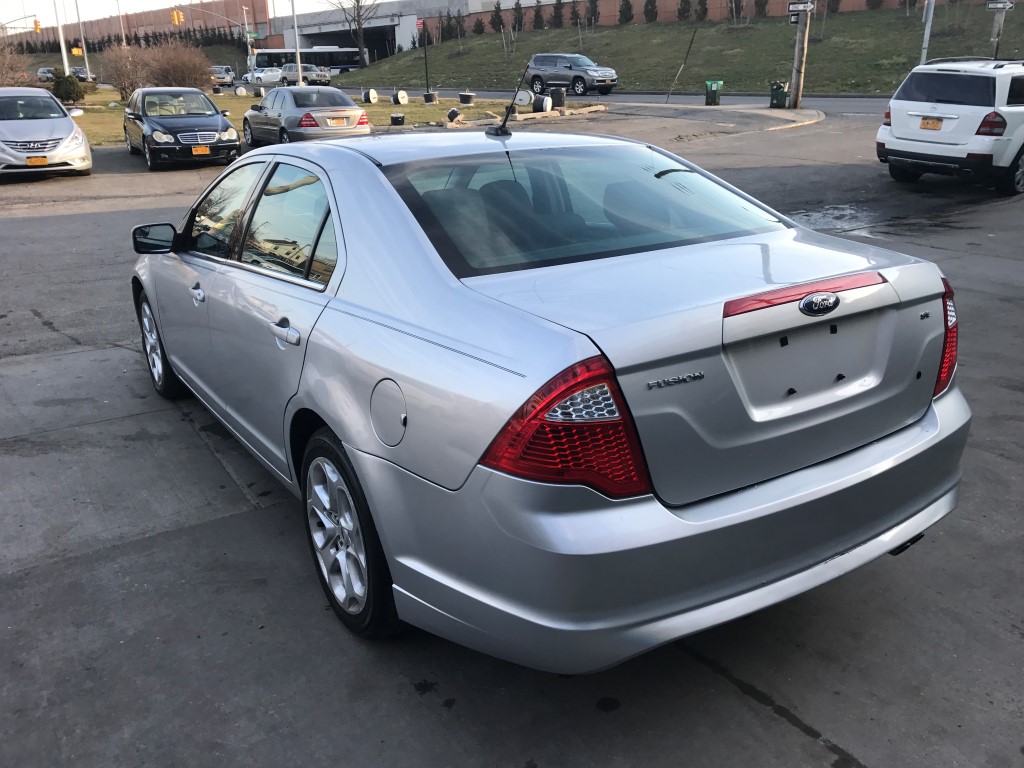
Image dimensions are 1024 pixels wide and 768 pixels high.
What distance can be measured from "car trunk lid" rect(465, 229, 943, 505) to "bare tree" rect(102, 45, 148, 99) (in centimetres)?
3546

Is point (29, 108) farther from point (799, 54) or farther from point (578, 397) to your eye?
point (799, 54)

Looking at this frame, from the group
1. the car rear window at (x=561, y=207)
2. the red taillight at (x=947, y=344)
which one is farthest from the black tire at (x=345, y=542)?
the red taillight at (x=947, y=344)

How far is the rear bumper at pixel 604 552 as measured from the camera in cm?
221

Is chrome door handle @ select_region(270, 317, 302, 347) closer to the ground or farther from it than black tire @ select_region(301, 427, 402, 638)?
farther from it

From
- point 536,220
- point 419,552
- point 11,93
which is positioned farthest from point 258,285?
point 11,93

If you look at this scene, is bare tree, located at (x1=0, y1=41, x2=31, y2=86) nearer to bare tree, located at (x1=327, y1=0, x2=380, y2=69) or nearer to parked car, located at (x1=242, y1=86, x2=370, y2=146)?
parked car, located at (x1=242, y1=86, x2=370, y2=146)

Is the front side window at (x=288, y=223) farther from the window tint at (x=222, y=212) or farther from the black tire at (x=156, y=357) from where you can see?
the black tire at (x=156, y=357)

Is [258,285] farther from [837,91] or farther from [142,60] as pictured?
[837,91]

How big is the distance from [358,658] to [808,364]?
1.77 meters

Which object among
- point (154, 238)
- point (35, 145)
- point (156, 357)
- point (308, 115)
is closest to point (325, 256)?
point (154, 238)

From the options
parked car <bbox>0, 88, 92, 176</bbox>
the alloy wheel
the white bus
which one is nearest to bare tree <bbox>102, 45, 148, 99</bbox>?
parked car <bbox>0, 88, 92, 176</bbox>

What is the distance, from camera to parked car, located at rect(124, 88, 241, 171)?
17.3m

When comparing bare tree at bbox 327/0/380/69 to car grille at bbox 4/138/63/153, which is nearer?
car grille at bbox 4/138/63/153

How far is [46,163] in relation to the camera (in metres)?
Answer: 15.6
